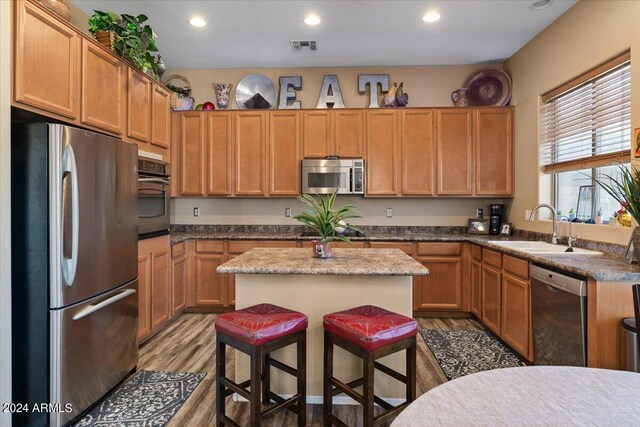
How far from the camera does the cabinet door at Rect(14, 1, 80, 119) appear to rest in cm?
179

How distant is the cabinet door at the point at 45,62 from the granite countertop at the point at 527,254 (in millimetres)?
1748

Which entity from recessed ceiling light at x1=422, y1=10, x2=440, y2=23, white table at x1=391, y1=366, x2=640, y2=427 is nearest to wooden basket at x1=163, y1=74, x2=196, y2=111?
recessed ceiling light at x1=422, y1=10, x2=440, y2=23

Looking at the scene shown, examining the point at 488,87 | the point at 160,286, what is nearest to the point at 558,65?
the point at 488,87

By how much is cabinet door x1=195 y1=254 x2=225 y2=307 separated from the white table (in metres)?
3.32

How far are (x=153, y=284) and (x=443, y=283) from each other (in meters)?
2.94

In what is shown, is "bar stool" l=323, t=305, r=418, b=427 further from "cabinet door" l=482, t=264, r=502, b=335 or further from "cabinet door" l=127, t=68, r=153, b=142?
"cabinet door" l=127, t=68, r=153, b=142

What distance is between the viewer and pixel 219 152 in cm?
412

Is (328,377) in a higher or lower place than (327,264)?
lower

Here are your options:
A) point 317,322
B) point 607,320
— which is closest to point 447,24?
point 607,320

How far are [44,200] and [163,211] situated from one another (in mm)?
1483

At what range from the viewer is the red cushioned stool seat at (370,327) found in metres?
1.61

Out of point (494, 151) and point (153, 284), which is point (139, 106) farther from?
point (494, 151)

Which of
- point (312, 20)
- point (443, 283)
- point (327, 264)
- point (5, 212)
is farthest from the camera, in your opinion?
point (443, 283)

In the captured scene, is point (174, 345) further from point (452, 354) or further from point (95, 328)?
point (452, 354)
